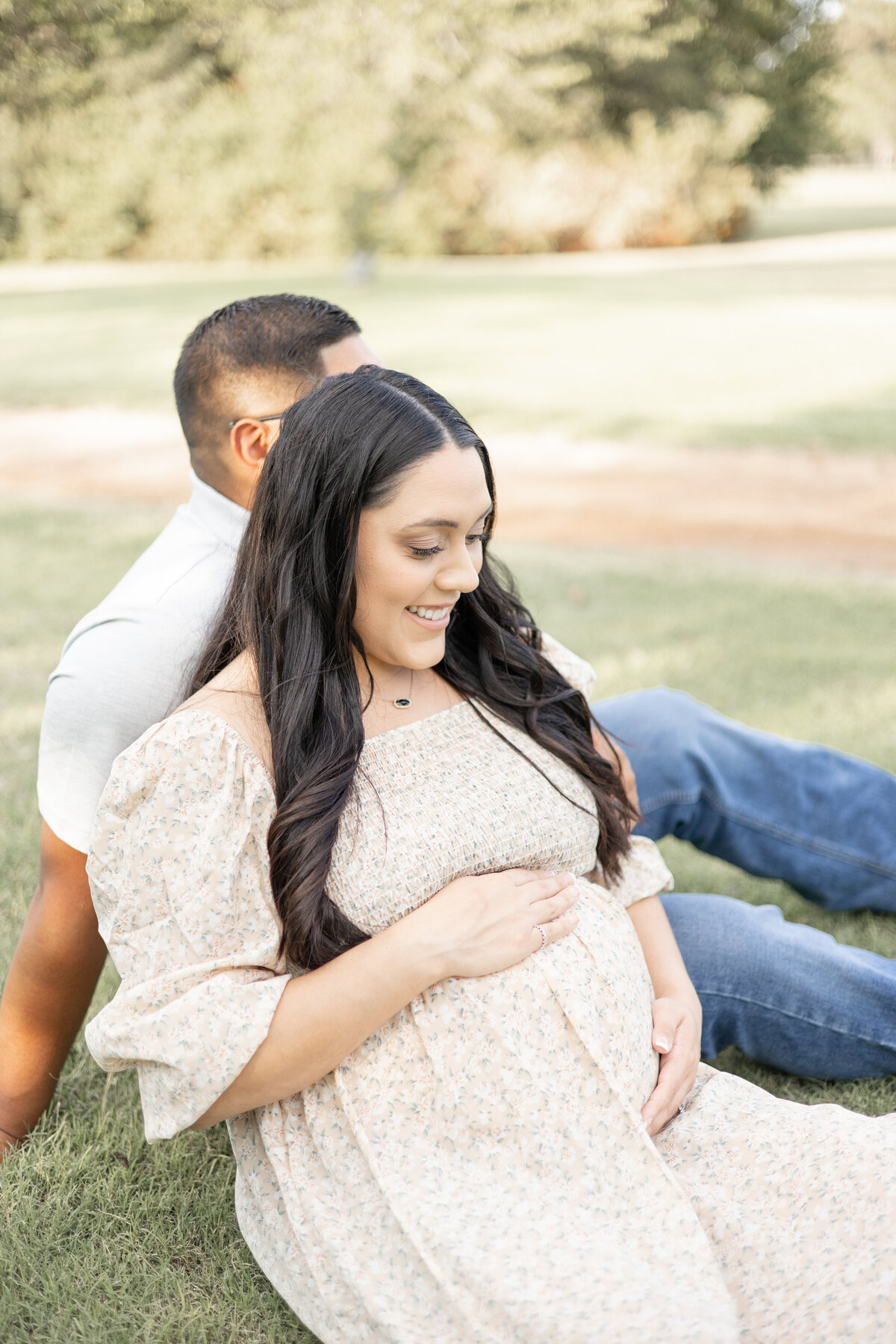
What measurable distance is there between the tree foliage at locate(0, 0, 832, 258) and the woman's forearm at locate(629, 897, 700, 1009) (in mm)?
24256

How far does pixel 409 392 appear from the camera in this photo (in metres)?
1.93

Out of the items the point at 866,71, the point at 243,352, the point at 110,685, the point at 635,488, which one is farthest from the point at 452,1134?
the point at 866,71

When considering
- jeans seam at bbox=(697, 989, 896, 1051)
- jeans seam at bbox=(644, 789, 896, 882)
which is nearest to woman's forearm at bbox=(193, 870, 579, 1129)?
jeans seam at bbox=(697, 989, 896, 1051)

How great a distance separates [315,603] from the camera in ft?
6.28

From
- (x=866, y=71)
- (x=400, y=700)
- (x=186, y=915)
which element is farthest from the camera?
(x=866, y=71)

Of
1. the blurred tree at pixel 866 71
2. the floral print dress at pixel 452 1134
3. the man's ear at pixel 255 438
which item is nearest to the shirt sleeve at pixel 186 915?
the floral print dress at pixel 452 1134

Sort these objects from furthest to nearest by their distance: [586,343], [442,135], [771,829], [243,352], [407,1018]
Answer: [442,135], [586,343], [771,829], [243,352], [407,1018]

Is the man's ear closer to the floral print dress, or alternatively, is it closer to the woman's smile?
the woman's smile

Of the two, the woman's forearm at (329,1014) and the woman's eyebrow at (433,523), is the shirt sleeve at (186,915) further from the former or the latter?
the woman's eyebrow at (433,523)

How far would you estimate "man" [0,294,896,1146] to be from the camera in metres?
2.24

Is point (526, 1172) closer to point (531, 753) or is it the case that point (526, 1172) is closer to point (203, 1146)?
point (531, 753)

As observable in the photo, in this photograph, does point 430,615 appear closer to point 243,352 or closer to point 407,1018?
point 407,1018

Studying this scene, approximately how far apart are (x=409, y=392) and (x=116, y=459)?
32.0ft

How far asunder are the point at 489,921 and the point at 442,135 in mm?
34837
